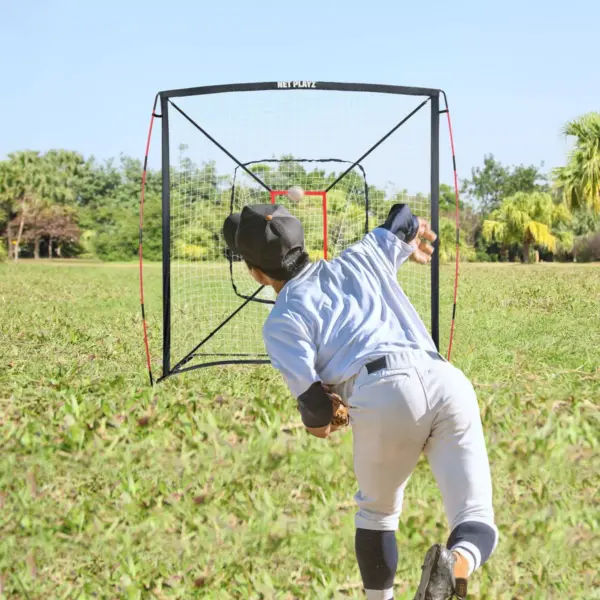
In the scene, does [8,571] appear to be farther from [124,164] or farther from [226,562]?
[124,164]

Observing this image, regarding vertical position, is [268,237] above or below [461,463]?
above

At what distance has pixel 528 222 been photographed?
4722 cm

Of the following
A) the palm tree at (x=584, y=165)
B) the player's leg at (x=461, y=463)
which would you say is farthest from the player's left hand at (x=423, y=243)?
the palm tree at (x=584, y=165)

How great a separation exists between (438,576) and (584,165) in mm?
28190

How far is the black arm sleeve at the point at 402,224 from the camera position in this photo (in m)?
3.07

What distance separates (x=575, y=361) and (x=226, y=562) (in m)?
4.69

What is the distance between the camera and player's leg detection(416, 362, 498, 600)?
7.95ft

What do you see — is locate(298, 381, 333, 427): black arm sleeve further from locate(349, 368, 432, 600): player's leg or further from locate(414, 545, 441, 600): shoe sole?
locate(414, 545, 441, 600): shoe sole

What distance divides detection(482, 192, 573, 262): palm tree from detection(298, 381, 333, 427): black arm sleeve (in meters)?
46.8

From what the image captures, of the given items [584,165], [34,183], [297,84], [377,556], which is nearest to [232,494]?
[377,556]

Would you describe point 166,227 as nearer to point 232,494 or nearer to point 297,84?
point 297,84

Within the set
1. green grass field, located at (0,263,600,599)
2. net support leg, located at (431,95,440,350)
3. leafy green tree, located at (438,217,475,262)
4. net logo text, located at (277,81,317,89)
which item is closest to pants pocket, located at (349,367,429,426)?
green grass field, located at (0,263,600,599)

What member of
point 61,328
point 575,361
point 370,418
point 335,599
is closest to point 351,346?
point 370,418

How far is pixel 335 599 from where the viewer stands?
3109 mm
